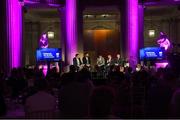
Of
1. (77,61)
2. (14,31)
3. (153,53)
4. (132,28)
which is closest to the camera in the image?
(14,31)

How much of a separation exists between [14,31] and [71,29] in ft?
11.3

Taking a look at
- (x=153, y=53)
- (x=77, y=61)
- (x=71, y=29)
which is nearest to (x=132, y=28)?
(x=153, y=53)

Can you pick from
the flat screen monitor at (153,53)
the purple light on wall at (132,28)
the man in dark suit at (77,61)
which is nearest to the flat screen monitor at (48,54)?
the man in dark suit at (77,61)

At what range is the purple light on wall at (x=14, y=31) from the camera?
19.2 m

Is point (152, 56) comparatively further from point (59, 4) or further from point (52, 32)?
point (52, 32)

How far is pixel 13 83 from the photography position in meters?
10.8

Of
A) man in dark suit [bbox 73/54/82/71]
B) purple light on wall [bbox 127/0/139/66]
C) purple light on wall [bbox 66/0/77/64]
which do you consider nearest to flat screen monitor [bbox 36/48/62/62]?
man in dark suit [bbox 73/54/82/71]

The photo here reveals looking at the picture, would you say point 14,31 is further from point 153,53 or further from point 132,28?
point 153,53

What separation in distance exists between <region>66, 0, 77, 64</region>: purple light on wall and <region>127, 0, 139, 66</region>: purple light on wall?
2.64 m

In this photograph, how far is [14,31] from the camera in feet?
64.2

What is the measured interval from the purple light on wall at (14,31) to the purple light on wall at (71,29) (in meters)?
2.91

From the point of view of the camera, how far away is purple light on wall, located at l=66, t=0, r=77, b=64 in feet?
71.9

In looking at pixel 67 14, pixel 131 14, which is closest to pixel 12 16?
pixel 67 14

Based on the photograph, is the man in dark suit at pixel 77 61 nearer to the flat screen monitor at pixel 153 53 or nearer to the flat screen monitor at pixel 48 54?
the flat screen monitor at pixel 48 54
